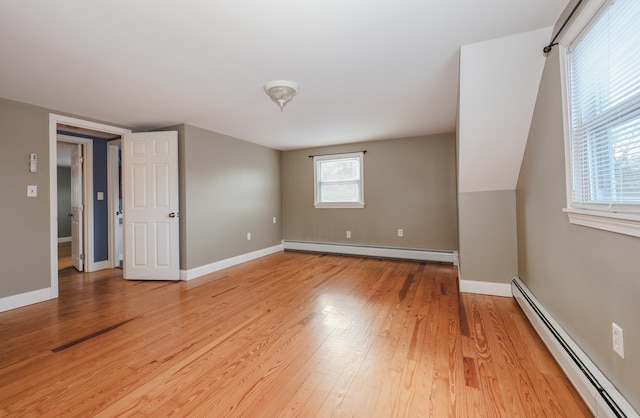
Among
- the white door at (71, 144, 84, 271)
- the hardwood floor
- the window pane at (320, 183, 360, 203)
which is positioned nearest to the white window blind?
the hardwood floor

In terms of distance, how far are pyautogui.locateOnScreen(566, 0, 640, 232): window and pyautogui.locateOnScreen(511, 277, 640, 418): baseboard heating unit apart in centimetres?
82

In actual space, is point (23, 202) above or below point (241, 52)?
below

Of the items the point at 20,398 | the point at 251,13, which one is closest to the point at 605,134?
the point at 251,13

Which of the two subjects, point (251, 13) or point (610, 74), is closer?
point (610, 74)

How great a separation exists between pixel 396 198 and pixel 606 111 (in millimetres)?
3542

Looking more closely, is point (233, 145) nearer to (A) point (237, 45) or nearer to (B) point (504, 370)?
(A) point (237, 45)

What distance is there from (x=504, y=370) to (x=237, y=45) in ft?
9.18

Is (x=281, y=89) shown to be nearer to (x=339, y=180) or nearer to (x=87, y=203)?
(x=339, y=180)

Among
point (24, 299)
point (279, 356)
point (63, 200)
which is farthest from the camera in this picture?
point (63, 200)

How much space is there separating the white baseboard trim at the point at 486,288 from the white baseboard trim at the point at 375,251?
4.74 ft

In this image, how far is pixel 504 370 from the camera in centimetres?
164

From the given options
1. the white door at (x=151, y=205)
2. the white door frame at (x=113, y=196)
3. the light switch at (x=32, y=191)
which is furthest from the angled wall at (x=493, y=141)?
the white door frame at (x=113, y=196)

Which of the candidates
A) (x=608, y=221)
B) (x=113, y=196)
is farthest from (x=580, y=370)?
(x=113, y=196)

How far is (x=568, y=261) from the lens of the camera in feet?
5.51
